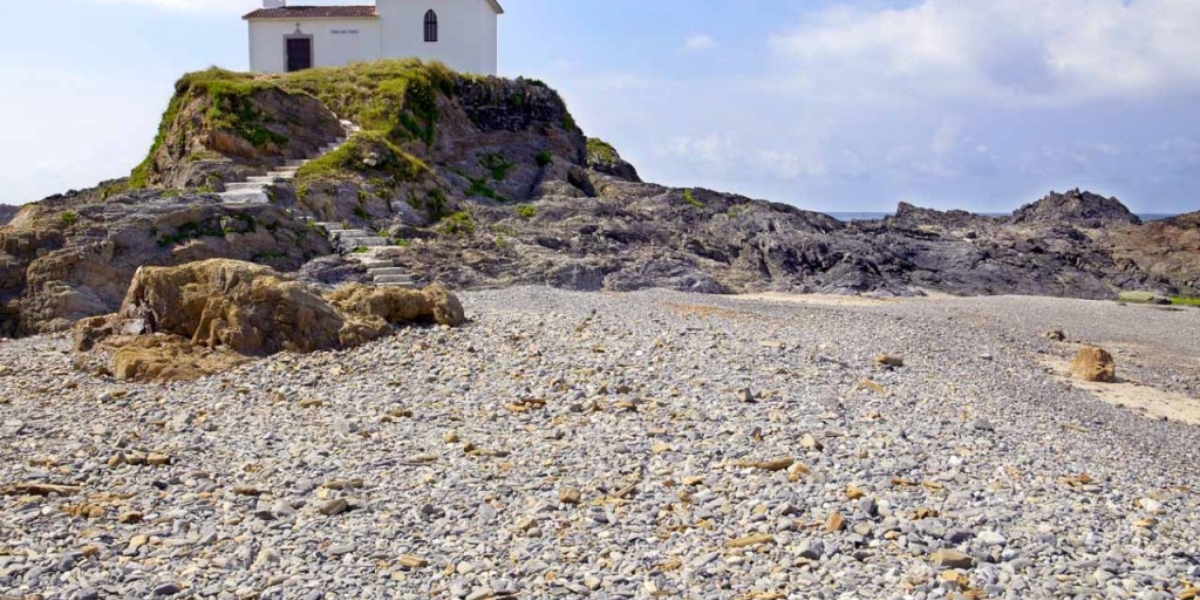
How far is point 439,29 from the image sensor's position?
121 ft

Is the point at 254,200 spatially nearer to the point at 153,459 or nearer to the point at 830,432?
the point at 153,459

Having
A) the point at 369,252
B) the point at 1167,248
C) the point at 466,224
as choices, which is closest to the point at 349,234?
the point at 369,252

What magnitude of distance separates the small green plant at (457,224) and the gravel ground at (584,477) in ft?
34.4

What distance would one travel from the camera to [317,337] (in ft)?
45.1

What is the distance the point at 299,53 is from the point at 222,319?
2564 centimetres

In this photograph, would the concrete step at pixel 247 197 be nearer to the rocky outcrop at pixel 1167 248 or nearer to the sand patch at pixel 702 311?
the sand patch at pixel 702 311

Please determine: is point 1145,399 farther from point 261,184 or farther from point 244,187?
point 244,187

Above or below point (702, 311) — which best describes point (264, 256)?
above

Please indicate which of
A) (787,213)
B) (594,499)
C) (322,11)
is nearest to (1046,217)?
(787,213)

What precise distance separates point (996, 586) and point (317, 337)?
9.72m

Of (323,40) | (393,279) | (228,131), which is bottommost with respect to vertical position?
(393,279)

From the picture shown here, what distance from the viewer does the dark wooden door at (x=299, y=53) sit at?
36812mm

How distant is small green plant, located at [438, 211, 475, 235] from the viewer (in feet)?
81.3

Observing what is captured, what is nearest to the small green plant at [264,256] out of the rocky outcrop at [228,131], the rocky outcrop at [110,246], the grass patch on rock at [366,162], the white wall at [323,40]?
the rocky outcrop at [110,246]
